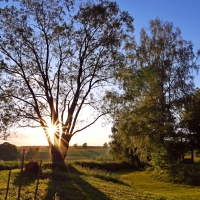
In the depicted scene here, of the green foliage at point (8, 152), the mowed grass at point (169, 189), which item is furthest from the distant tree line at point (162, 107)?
the green foliage at point (8, 152)

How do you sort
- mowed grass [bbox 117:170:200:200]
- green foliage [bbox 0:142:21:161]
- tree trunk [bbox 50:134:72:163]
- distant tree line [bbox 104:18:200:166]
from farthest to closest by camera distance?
green foliage [bbox 0:142:21:161], distant tree line [bbox 104:18:200:166], tree trunk [bbox 50:134:72:163], mowed grass [bbox 117:170:200:200]

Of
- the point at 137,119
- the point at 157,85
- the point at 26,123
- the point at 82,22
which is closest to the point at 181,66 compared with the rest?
the point at 157,85

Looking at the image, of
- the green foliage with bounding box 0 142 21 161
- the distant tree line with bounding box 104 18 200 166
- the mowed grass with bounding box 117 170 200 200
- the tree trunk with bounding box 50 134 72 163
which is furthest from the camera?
the green foliage with bounding box 0 142 21 161

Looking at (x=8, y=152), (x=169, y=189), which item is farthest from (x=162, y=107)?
(x=8, y=152)

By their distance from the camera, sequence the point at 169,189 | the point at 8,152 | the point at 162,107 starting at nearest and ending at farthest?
the point at 169,189, the point at 162,107, the point at 8,152

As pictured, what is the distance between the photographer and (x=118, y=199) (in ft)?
26.7

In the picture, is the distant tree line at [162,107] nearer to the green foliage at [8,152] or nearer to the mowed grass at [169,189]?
the mowed grass at [169,189]

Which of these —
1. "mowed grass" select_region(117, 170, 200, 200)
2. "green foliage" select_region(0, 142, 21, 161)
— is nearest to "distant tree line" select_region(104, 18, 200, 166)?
"mowed grass" select_region(117, 170, 200, 200)

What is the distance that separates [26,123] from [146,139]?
1243 centimetres

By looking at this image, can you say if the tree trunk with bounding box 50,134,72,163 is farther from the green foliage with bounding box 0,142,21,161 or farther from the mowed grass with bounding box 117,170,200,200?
the green foliage with bounding box 0,142,21,161

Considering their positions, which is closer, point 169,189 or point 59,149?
point 59,149

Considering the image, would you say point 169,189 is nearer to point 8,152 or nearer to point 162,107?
point 162,107

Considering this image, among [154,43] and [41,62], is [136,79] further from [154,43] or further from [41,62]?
[41,62]

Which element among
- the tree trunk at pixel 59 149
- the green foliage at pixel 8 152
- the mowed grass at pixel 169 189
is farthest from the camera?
the green foliage at pixel 8 152
